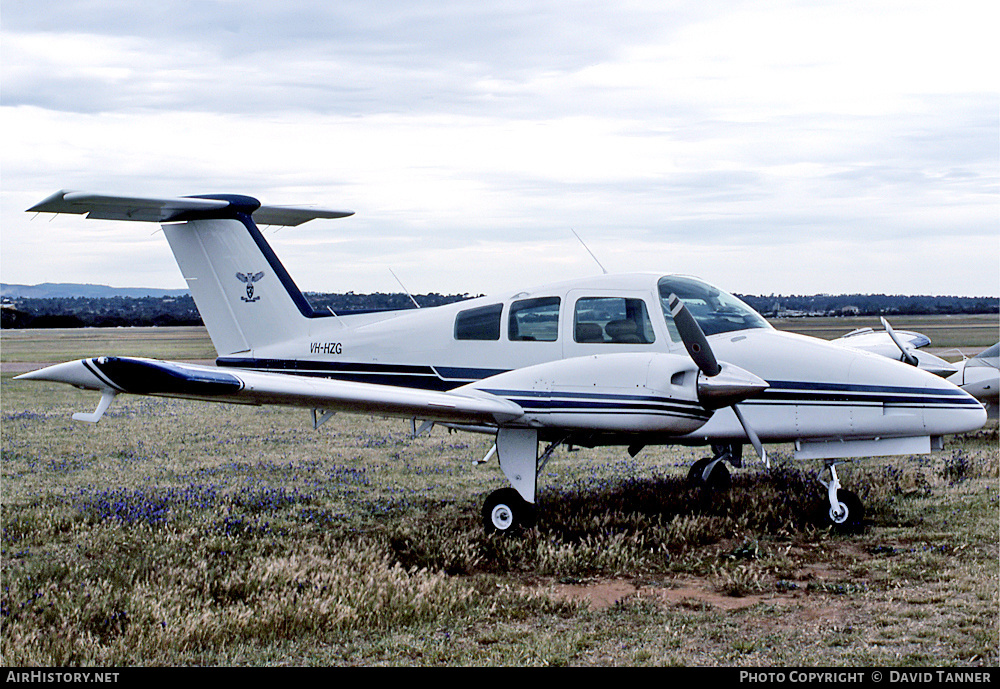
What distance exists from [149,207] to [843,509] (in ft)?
30.6

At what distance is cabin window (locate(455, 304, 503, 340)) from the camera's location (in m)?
10.0

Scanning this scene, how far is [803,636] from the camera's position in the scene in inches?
242

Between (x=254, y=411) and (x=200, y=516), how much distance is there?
1445 cm

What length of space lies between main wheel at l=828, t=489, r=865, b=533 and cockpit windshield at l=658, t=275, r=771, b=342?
2107mm

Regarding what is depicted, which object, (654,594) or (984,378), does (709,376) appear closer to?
(654,594)

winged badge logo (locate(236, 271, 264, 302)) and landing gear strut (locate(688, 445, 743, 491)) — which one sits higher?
winged badge logo (locate(236, 271, 264, 302))

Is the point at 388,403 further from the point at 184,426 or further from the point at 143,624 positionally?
the point at 184,426

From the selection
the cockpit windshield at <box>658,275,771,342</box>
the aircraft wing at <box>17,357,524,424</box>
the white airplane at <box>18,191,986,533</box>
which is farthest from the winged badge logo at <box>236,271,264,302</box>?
the cockpit windshield at <box>658,275,771,342</box>

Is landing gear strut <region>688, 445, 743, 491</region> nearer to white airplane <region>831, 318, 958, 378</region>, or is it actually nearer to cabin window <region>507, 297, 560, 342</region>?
cabin window <region>507, 297, 560, 342</region>

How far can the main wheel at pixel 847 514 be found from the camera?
9.17 metres

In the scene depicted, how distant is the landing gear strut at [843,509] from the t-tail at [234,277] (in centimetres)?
684

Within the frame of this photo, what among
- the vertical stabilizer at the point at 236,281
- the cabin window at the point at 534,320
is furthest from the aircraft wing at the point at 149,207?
the cabin window at the point at 534,320

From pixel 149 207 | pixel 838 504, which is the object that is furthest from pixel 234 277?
pixel 838 504
